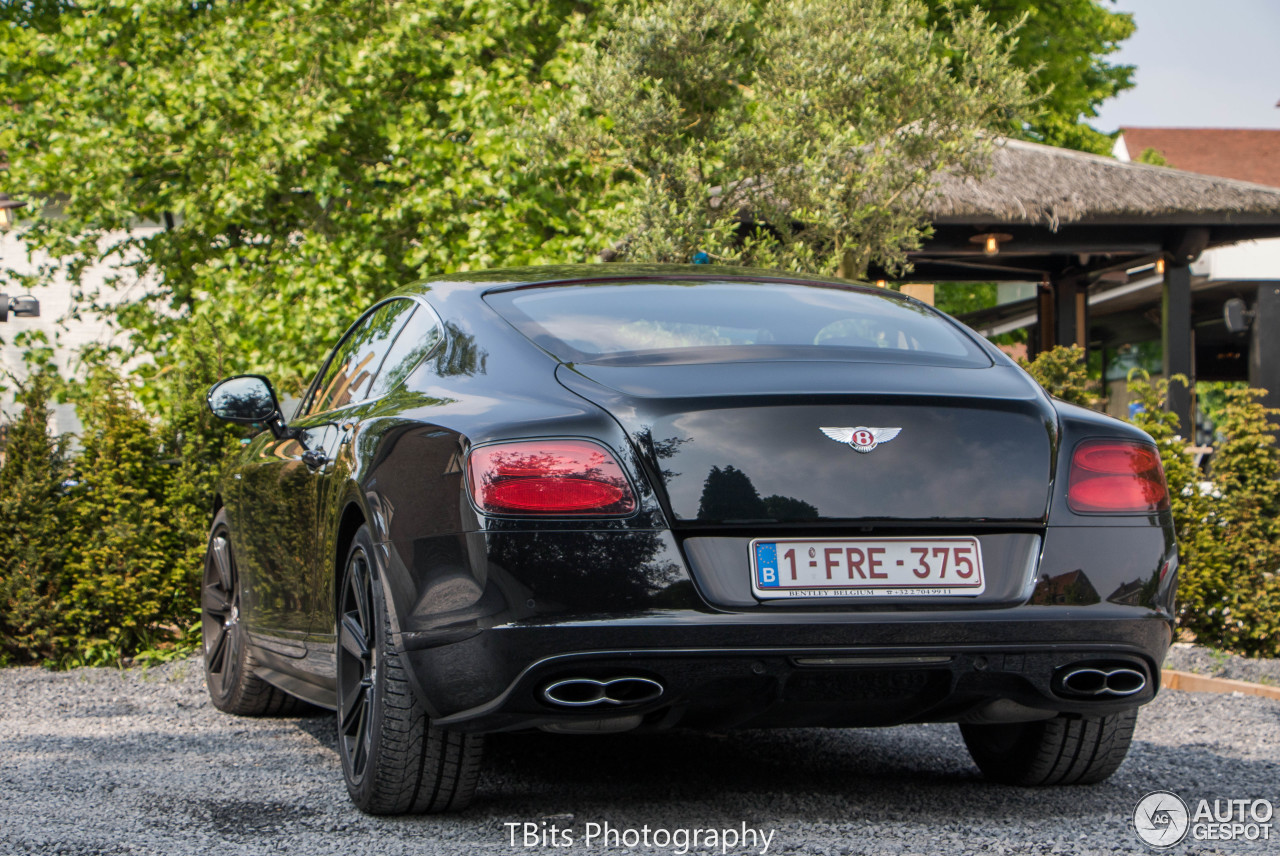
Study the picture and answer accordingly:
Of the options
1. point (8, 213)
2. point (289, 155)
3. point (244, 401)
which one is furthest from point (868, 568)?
point (8, 213)

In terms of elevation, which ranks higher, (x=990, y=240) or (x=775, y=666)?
(x=990, y=240)

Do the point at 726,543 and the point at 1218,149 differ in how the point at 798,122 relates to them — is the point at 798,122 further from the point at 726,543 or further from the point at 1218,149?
the point at 1218,149

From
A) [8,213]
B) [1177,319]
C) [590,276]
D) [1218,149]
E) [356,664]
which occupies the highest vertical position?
[1218,149]

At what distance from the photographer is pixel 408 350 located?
4020 mm

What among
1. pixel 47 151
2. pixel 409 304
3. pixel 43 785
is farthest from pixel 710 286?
pixel 47 151

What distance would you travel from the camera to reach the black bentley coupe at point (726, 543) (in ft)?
9.87

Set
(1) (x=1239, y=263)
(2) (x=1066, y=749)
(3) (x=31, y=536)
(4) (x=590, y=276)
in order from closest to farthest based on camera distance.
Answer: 1. (2) (x=1066, y=749)
2. (4) (x=590, y=276)
3. (3) (x=31, y=536)
4. (1) (x=1239, y=263)

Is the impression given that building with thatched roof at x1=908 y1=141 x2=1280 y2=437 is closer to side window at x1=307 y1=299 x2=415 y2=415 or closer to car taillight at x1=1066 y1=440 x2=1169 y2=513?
side window at x1=307 y1=299 x2=415 y2=415

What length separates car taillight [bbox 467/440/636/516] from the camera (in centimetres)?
302

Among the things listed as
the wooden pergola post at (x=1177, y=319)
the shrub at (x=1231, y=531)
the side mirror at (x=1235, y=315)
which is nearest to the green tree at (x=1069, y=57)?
the side mirror at (x=1235, y=315)

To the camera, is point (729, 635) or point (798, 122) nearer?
point (729, 635)

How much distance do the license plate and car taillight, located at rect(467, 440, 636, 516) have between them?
335 millimetres

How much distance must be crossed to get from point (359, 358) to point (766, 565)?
6.86 feet

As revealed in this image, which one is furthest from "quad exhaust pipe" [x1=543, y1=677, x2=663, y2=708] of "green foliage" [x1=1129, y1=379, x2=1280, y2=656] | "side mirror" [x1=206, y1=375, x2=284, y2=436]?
"green foliage" [x1=1129, y1=379, x2=1280, y2=656]
